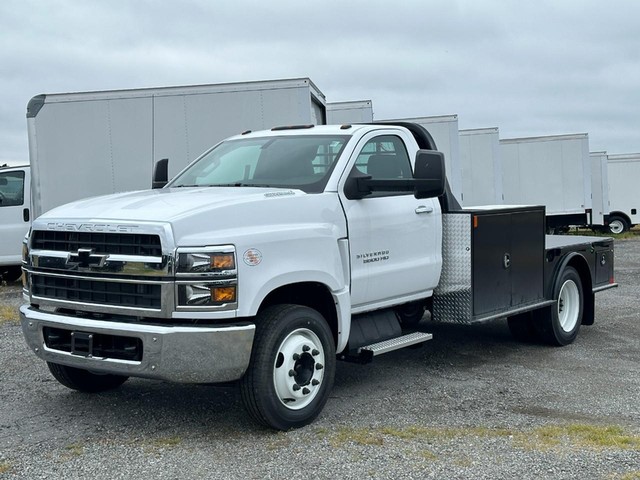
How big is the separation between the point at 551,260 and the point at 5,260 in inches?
383

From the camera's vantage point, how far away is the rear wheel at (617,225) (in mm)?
30087

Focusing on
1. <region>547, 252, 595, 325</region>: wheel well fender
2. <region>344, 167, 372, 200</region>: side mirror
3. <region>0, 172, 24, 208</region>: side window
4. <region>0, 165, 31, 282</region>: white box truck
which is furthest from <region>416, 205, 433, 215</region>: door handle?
<region>0, 172, 24, 208</region>: side window

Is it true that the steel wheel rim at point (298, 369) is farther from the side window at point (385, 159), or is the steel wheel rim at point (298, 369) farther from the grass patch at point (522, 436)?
the side window at point (385, 159)

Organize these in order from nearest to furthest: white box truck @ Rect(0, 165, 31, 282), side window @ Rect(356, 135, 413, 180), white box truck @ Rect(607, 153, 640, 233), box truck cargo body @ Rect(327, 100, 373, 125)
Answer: side window @ Rect(356, 135, 413, 180) < white box truck @ Rect(0, 165, 31, 282) < box truck cargo body @ Rect(327, 100, 373, 125) < white box truck @ Rect(607, 153, 640, 233)

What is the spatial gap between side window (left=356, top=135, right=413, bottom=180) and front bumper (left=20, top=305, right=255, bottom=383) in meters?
1.91

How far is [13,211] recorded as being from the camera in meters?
14.7

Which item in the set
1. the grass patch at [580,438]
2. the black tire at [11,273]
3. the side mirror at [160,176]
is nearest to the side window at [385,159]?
the side mirror at [160,176]

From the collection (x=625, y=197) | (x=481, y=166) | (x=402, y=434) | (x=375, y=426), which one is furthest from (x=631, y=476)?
(x=625, y=197)

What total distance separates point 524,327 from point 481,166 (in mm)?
15006

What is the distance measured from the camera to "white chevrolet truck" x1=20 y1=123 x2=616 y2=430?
5168 millimetres

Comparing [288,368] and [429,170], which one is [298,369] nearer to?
[288,368]

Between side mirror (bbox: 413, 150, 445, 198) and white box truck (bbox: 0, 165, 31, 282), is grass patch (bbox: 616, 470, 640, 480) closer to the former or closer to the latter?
side mirror (bbox: 413, 150, 445, 198)

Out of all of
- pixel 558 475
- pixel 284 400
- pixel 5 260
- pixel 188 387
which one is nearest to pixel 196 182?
pixel 188 387

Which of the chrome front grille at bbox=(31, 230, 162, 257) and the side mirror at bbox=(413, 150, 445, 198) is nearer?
the chrome front grille at bbox=(31, 230, 162, 257)
